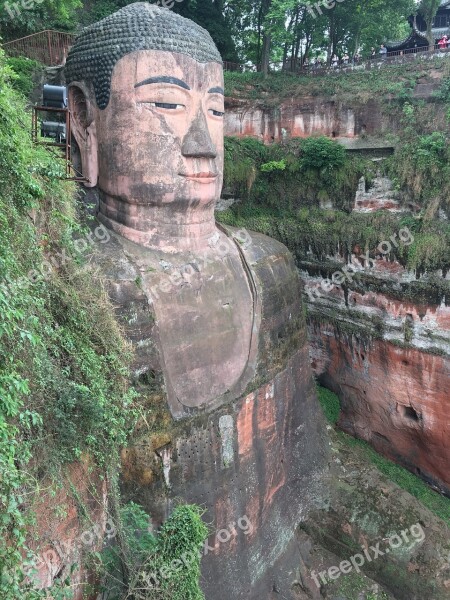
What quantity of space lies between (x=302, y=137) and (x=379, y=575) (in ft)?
36.0

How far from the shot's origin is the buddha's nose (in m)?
6.79

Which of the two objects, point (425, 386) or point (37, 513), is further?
point (425, 386)

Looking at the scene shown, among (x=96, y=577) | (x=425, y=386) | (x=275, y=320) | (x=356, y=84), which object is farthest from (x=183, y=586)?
(x=356, y=84)

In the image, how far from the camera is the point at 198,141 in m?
6.84

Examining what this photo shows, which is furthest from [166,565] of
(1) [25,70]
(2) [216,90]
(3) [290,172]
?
(3) [290,172]

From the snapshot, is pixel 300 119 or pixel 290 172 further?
pixel 300 119

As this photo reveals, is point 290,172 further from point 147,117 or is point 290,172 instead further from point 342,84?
point 147,117

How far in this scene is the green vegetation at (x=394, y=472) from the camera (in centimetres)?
1080

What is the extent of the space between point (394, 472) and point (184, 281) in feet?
26.2

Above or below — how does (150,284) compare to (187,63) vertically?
below

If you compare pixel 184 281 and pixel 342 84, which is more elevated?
pixel 342 84

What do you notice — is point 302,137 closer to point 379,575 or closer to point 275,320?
point 275,320

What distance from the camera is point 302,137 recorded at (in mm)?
13852

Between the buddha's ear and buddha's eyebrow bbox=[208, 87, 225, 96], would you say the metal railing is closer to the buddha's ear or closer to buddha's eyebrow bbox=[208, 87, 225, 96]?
the buddha's ear
